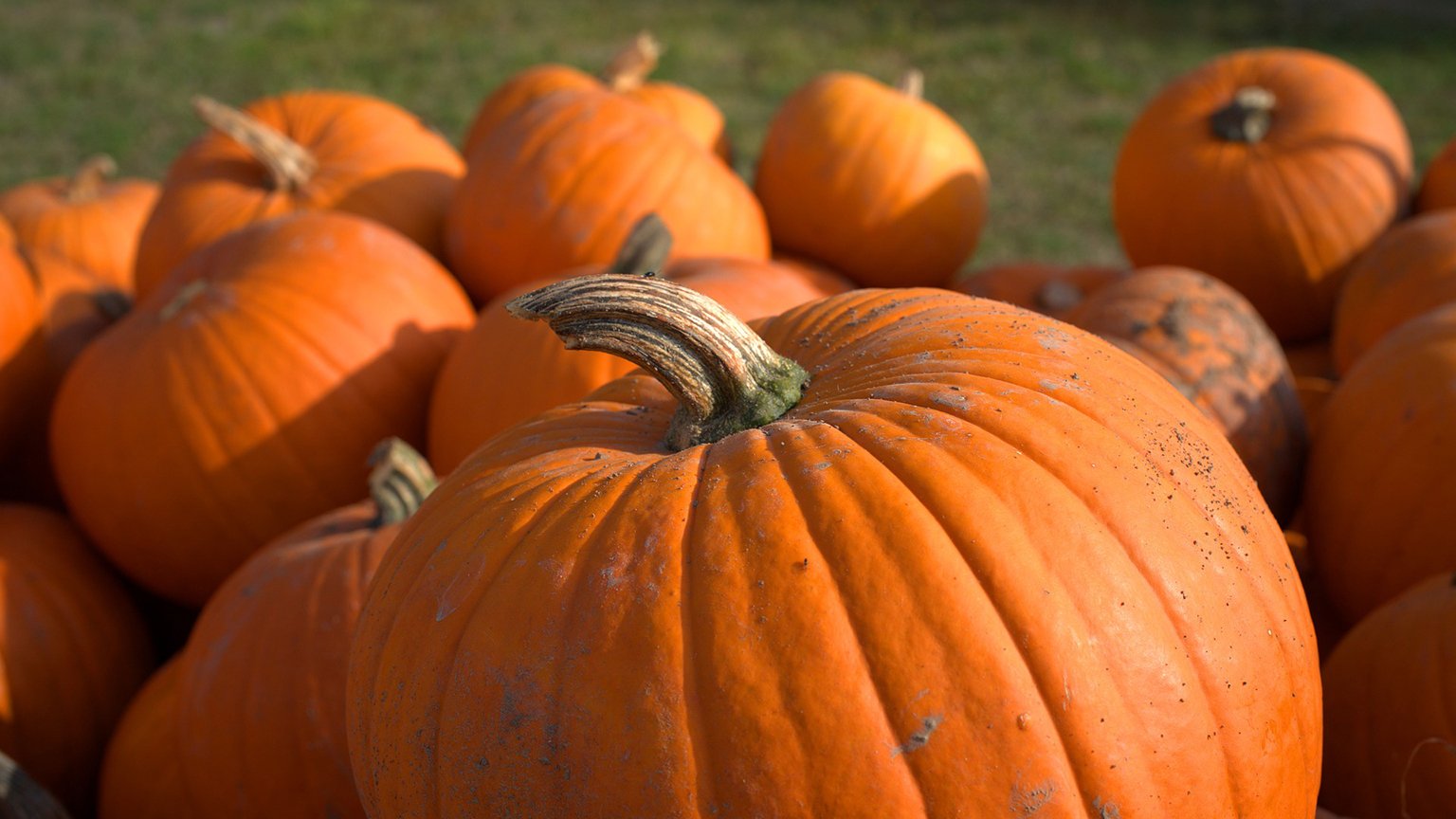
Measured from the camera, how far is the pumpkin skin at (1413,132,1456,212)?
11.2 ft

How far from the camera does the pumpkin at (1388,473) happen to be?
213cm

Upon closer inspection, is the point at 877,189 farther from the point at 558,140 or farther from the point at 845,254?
the point at 558,140

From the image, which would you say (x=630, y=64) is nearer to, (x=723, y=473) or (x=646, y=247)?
(x=646, y=247)

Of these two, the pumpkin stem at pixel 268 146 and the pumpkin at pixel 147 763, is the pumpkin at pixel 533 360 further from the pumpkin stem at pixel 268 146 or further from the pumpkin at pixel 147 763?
the pumpkin stem at pixel 268 146

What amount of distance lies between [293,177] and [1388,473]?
284cm

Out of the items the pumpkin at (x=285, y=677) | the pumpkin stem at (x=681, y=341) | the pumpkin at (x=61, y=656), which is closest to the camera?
the pumpkin stem at (x=681, y=341)

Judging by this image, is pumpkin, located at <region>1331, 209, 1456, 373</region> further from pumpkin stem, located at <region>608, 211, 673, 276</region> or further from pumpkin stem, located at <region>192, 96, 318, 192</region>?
pumpkin stem, located at <region>192, 96, 318, 192</region>

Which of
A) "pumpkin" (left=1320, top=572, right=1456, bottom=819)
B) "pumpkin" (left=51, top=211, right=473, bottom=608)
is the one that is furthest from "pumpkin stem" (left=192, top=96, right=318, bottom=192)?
"pumpkin" (left=1320, top=572, right=1456, bottom=819)

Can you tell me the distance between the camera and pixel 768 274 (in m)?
2.56

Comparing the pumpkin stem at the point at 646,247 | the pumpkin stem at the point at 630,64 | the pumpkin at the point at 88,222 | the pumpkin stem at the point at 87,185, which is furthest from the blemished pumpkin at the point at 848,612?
the pumpkin stem at the point at 87,185

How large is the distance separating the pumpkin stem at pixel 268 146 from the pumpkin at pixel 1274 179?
2611 millimetres

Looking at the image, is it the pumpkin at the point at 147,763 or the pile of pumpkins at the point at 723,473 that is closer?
the pile of pumpkins at the point at 723,473

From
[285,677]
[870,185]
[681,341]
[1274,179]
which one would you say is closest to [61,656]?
[285,677]

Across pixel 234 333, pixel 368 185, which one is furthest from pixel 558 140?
pixel 234 333
